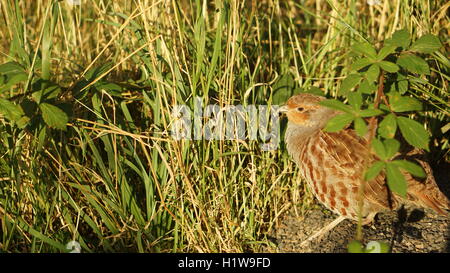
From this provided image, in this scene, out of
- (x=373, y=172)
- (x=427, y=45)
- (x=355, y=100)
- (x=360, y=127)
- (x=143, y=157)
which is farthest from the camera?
(x=143, y=157)

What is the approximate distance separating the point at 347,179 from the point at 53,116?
5.32 feet

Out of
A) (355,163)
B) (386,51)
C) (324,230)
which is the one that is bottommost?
(324,230)

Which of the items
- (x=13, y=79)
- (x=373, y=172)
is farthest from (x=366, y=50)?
(x=13, y=79)

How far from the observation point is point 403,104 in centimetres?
262

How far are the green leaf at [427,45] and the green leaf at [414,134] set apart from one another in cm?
61

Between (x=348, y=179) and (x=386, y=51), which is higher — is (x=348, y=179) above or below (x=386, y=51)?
below

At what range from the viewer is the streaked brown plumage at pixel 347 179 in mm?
3037

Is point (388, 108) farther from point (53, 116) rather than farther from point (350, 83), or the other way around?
Result: point (53, 116)

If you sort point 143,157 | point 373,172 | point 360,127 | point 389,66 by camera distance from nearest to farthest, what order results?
point 373,172 < point 360,127 < point 389,66 < point 143,157

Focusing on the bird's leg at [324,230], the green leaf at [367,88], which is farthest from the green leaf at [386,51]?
the bird's leg at [324,230]

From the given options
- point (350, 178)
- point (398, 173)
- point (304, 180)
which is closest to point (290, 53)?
point (304, 180)

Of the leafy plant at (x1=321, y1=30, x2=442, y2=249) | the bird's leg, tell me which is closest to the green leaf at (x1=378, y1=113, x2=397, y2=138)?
the leafy plant at (x1=321, y1=30, x2=442, y2=249)

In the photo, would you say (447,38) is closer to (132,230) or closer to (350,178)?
(350,178)

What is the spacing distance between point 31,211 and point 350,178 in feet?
5.98
